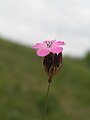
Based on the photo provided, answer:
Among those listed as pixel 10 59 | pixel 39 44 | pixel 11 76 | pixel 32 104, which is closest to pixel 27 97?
pixel 32 104

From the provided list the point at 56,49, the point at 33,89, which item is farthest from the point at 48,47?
the point at 33,89

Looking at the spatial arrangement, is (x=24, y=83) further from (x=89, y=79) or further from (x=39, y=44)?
(x=39, y=44)

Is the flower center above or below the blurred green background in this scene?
below

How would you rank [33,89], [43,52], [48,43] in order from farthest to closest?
1. [33,89]
2. [48,43]
3. [43,52]

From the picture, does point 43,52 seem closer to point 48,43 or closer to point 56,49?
point 56,49

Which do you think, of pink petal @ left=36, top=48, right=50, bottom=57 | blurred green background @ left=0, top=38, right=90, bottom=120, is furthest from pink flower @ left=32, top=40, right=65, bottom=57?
blurred green background @ left=0, top=38, right=90, bottom=120

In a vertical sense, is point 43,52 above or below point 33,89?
below

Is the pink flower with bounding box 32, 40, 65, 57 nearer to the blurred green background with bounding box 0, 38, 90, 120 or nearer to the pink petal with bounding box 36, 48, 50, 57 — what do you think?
the pink petal with bounding box 36, 48, 50, 57
